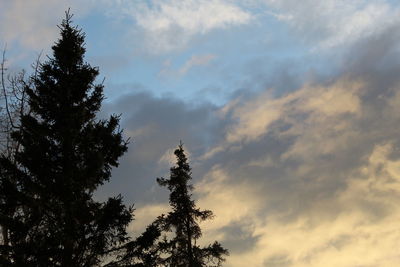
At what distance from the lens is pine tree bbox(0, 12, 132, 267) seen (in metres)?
14.9

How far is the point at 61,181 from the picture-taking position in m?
15.7

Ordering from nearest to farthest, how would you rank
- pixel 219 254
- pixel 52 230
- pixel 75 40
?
pixel 52 230, pixel 75 40, pixel 219 254

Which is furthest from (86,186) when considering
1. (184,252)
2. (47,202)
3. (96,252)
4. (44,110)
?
(184,252)

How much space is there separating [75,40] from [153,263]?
408 inches

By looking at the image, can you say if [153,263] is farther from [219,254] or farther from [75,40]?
[75,40]

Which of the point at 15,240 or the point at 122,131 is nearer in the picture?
the point at 15,240

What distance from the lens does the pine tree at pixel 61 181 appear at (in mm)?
14914

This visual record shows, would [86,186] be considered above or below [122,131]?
below

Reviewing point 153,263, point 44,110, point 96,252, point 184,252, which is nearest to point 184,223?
point 184,252

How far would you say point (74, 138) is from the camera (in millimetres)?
16656

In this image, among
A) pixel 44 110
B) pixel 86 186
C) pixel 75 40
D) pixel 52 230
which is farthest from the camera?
pixel 75 40

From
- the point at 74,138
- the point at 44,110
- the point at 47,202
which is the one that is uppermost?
the point at 44,110

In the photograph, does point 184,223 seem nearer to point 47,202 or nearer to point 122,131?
point 122,131

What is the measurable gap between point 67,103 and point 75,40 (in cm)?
319
